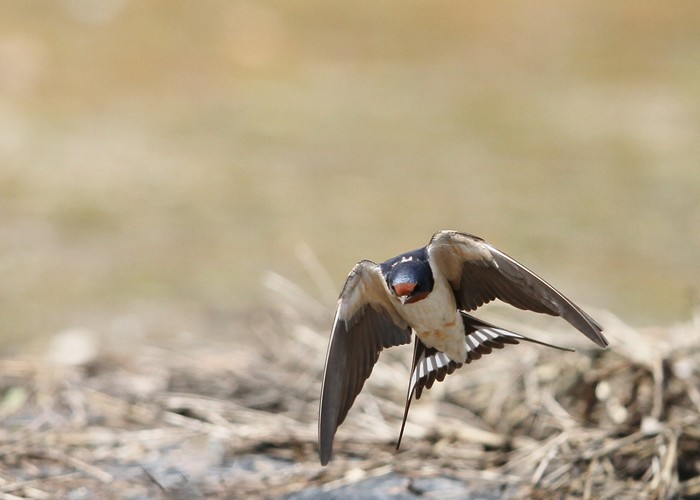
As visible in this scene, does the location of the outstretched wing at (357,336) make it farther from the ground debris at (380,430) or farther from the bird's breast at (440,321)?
the ground debris at (380,430)

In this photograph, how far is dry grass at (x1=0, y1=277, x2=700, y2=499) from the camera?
11.6 ft

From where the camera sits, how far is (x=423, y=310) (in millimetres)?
3242

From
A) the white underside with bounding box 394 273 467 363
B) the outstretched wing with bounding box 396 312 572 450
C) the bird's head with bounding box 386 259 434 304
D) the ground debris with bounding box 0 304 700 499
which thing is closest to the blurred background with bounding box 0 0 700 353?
the ground debris with bounding box 0 304 700 499

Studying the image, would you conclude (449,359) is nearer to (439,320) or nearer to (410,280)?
(439,320)

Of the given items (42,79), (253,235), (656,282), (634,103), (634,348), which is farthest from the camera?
(42,79)

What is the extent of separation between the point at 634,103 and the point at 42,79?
6.36m

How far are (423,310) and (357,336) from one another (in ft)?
0.69

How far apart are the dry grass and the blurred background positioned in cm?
224

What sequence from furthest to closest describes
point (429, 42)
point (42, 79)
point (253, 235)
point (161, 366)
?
1. point (429, 42)
2. point (42, 79)
3. point (253, 235)
4. point (161, 366)

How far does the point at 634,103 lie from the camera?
11.9 m


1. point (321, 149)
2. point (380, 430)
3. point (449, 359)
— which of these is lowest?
point (380, 430)

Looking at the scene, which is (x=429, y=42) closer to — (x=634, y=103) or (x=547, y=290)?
(x=634, y=103)

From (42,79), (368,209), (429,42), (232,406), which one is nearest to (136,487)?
(232,406)

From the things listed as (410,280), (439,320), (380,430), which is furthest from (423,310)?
(380,430)
